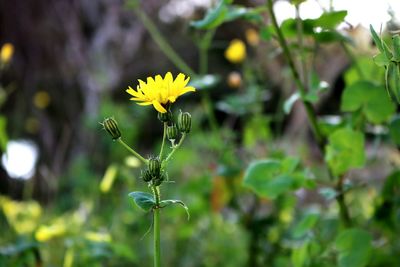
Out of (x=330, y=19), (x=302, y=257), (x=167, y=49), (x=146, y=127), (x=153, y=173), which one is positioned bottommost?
(x=302, y=257)

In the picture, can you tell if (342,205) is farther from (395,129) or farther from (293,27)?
(293,27)

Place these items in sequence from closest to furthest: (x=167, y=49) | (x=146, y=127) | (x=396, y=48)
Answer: (x=396, y=48) → (x=167, y=49) → (x=146, y=127)

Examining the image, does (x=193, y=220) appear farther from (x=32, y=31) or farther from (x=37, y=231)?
(x=32, y=31)

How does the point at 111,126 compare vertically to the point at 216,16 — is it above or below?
below

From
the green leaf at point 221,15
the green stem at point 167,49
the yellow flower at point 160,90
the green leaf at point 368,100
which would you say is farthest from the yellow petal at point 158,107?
the green stem at point 167,49

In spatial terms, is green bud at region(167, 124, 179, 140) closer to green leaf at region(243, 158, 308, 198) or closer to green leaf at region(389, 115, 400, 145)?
green leaf at region(243, 158, 308, 198)

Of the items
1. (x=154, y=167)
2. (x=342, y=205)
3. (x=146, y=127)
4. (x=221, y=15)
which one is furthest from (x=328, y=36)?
(x=146, y=127)

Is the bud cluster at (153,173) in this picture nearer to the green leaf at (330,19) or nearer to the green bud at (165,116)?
the green bud at (165,116)

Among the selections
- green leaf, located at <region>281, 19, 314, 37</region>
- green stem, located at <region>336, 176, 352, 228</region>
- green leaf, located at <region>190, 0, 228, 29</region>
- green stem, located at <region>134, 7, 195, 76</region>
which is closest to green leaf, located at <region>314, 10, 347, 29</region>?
green leaf, located at <region>281, 19, 314, 37</region>
